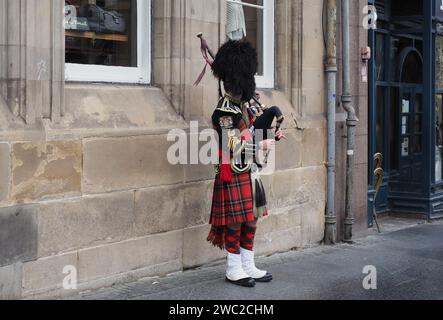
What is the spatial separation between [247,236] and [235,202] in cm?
39

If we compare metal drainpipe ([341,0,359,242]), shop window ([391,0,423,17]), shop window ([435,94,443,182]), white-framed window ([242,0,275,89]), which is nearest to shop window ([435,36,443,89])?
shop window ([435,94,443,182])

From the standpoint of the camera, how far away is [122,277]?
5.97 m

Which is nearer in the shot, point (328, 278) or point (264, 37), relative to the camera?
point (328, 278)

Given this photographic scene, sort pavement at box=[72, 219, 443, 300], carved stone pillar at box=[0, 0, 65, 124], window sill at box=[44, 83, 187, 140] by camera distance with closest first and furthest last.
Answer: carved stone pillar at box=[0, 0, 65, 124], window sill at box=[44, 83, 187, 140], pavement at box=[72, 219, 443, 300]

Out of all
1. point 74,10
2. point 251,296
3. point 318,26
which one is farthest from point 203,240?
point 318,26

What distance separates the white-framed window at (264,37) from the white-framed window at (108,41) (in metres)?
1.77

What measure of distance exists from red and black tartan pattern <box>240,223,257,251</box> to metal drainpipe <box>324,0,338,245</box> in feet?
8.00

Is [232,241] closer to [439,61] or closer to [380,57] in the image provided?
[380,57]

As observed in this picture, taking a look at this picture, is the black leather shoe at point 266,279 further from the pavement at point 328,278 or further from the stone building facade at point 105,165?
the stone building facade at point 105,165

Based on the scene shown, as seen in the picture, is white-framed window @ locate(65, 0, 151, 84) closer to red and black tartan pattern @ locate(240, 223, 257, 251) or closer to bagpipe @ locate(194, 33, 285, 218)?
bagpipe @ locate(194, 33, 285, 218)

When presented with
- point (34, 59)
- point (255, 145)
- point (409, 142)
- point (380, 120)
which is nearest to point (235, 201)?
point (255, 145)

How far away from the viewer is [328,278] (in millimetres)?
6738

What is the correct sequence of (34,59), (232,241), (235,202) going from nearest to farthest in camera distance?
(34,59)
(235,202)
(232,241)

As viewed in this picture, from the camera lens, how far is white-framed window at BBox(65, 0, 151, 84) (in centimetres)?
599
